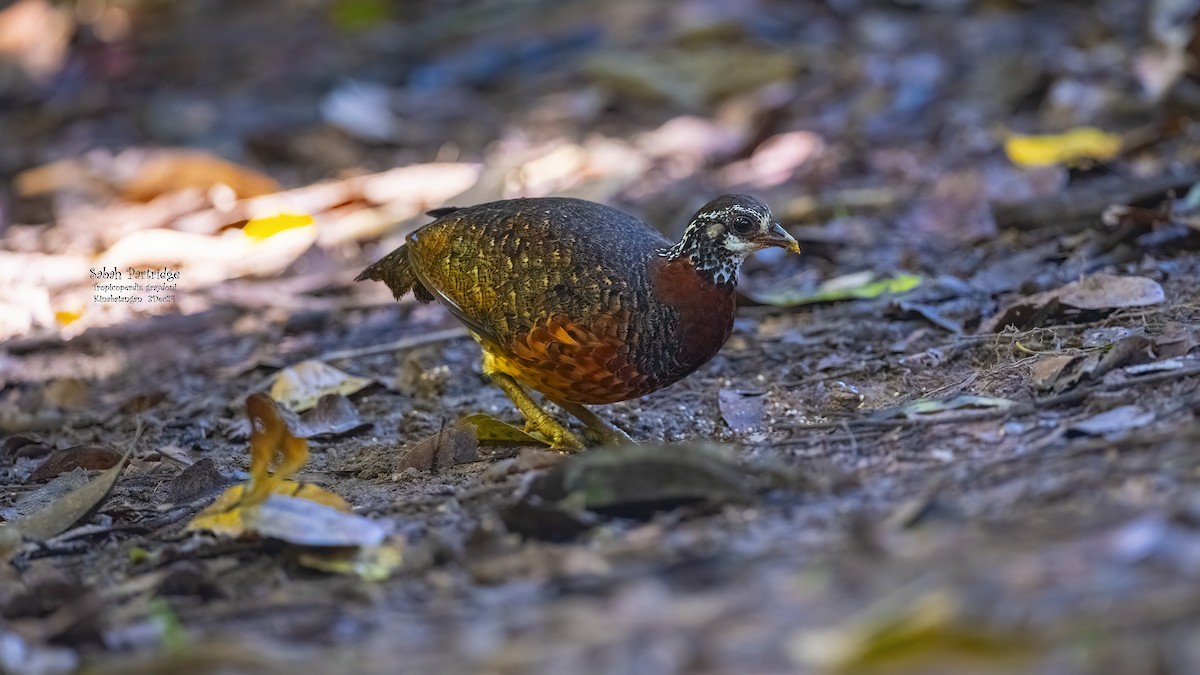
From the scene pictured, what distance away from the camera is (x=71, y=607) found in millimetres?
2887

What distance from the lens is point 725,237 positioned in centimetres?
429

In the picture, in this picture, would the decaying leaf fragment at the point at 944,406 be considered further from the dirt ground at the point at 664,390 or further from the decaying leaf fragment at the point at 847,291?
the decaying leaf fragment at the point at 847,291

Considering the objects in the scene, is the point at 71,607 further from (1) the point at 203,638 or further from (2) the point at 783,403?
(2) the point at 783,403

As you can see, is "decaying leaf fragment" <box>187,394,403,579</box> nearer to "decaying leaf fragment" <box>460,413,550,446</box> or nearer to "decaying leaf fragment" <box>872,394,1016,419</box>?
"decaying leaf fragment" <box>460,413,550,446</box>

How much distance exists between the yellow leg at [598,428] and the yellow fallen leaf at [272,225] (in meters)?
2.87

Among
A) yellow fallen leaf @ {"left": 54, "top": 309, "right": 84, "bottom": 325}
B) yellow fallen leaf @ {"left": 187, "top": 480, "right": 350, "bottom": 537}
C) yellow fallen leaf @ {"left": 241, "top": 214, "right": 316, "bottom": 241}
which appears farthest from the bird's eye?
yellow fallen leaf @ {"left": 54, "top": 309, "right": 84, "bottom": 325}

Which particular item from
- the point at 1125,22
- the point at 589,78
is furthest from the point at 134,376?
the point at 1125,22

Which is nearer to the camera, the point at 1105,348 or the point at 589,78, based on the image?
the point at 1105,348

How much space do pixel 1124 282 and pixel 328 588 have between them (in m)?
2.97

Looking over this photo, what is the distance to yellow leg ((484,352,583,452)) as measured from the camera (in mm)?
4438

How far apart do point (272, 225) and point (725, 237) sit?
136 inches

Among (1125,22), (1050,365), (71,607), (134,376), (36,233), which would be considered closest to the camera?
(71,607)

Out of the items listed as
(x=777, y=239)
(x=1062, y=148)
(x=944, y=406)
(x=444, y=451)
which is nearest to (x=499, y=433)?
(x=444, y=451)

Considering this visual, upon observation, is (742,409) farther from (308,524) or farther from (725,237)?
(308,524)
